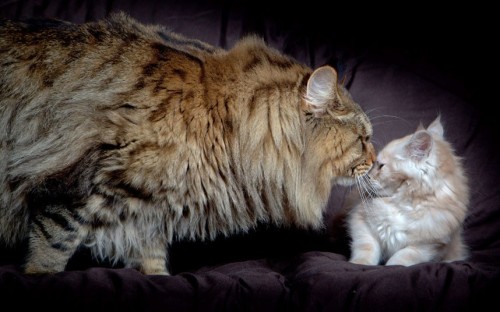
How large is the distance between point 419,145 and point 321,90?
0.49m

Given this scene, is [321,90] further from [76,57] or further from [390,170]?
[76,57]

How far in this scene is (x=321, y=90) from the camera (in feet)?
6.28

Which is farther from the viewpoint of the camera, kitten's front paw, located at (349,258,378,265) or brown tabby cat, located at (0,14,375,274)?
kitten's front paw, located at (349,258,378,265)

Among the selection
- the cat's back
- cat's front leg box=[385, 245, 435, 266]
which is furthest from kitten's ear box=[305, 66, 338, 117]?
cat's front leg box=[385, 245, 435, 266]

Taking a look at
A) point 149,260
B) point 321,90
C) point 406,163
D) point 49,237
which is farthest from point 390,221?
point 49,237


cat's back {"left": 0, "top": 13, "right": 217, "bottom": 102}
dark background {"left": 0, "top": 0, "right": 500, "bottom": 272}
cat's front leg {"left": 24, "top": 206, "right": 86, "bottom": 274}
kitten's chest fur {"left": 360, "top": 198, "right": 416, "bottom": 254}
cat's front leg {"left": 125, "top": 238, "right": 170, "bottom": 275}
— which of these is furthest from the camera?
dark background {"left": 0, "top": 0, "right": 500, "bottom": 272}

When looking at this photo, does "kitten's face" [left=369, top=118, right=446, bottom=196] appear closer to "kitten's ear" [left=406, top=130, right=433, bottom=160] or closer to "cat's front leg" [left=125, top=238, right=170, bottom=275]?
"kitten's ear" [left=406, top=130, right=433, bottom=160]

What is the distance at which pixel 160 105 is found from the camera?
1.87m

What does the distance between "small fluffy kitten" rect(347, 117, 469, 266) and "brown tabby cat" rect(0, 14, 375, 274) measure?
180mm

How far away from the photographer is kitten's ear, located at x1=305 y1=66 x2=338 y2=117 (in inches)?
72.9

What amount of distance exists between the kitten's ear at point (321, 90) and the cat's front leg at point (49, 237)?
2.66 ft

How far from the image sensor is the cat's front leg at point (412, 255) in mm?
2125

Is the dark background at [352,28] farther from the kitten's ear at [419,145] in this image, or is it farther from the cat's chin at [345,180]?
the cat's chin at [345,180]

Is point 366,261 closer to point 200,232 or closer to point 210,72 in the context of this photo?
point 200,232
